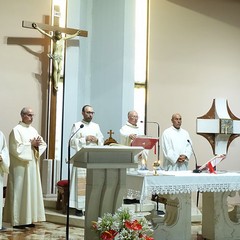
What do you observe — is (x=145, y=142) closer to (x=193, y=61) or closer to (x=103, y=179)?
(x=103, y=179)

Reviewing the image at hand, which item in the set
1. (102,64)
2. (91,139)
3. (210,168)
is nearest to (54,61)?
(102,64)

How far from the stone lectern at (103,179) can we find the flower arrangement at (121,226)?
0.58ft

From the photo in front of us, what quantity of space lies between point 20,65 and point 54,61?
2.16 feet

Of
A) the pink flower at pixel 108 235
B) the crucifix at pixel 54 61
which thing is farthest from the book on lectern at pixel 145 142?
the crucifix at pixel 54 61

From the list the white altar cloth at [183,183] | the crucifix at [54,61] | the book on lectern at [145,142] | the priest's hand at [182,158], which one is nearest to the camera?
the white altar cloth at [183,183]

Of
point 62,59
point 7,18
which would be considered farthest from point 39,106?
point 7,18

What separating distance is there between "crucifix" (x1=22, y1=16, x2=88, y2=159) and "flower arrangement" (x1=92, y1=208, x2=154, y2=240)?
172 inches

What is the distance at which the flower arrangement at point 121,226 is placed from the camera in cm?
418

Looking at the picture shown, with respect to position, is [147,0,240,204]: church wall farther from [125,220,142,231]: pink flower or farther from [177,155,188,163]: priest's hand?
[125,220,142,231]: pink flower

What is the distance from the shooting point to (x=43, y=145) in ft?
23.1

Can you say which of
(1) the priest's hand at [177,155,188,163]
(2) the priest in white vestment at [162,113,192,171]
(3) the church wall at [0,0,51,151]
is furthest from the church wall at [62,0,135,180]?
(1) the priest's hand at [177,155,188,163]

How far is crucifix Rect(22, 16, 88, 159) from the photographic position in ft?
28.2

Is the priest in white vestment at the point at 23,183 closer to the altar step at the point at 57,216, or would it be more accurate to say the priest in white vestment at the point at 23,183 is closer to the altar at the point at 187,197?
the altar step at the point at 57,216

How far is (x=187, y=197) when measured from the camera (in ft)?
19.3
